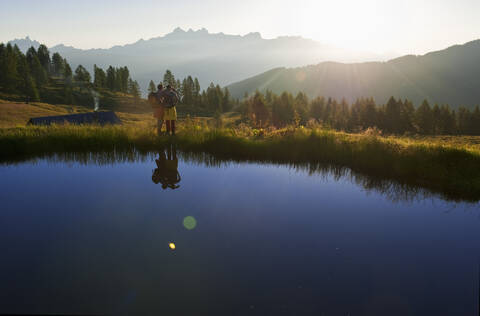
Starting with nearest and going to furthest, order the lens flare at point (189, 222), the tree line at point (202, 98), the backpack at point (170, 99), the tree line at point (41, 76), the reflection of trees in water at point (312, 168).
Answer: the lens flare at point (189, 222), the reflection of trees in water at point (312, 168), the backpack at point (170, 99), the tree line at point (41, 76), the tree line at point (202, 98)

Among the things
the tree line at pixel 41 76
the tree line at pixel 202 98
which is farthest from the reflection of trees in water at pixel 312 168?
the tree line at pixel 202 98

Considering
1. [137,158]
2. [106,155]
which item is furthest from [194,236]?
[106,155]

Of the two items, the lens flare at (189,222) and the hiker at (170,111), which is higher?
the hiker at (170,111)

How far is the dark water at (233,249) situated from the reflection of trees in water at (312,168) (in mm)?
126

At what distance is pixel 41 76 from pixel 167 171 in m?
156

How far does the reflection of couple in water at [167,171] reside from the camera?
24.1 ft

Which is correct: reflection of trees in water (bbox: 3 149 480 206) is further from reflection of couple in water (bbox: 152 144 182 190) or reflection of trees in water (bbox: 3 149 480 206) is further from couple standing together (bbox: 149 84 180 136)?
couple standing together (bbox: 149 84 180 136)

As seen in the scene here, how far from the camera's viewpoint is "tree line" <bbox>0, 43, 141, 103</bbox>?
112 meters

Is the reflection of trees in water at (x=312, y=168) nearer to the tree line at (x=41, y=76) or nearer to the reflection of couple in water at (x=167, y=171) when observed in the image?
the reflection of couple in water at (x=167, y=171)

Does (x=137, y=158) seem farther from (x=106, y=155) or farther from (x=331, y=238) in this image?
(x=331, y=238)

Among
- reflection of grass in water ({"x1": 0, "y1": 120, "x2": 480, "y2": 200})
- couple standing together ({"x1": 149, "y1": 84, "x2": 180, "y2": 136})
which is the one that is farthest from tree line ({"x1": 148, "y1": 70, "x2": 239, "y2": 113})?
reflection of grass in water ({"x1": 0, "y1": 120, "x2": 480, "y2": 200})

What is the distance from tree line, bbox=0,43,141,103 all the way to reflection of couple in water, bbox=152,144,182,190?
116892 mm

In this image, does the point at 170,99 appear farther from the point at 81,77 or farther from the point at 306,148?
the point at 81,77

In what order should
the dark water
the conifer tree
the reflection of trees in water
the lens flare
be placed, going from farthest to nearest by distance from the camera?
1. the conifer tree
2. the reflection of trees in water
3. the lens flare
4. the dark water
